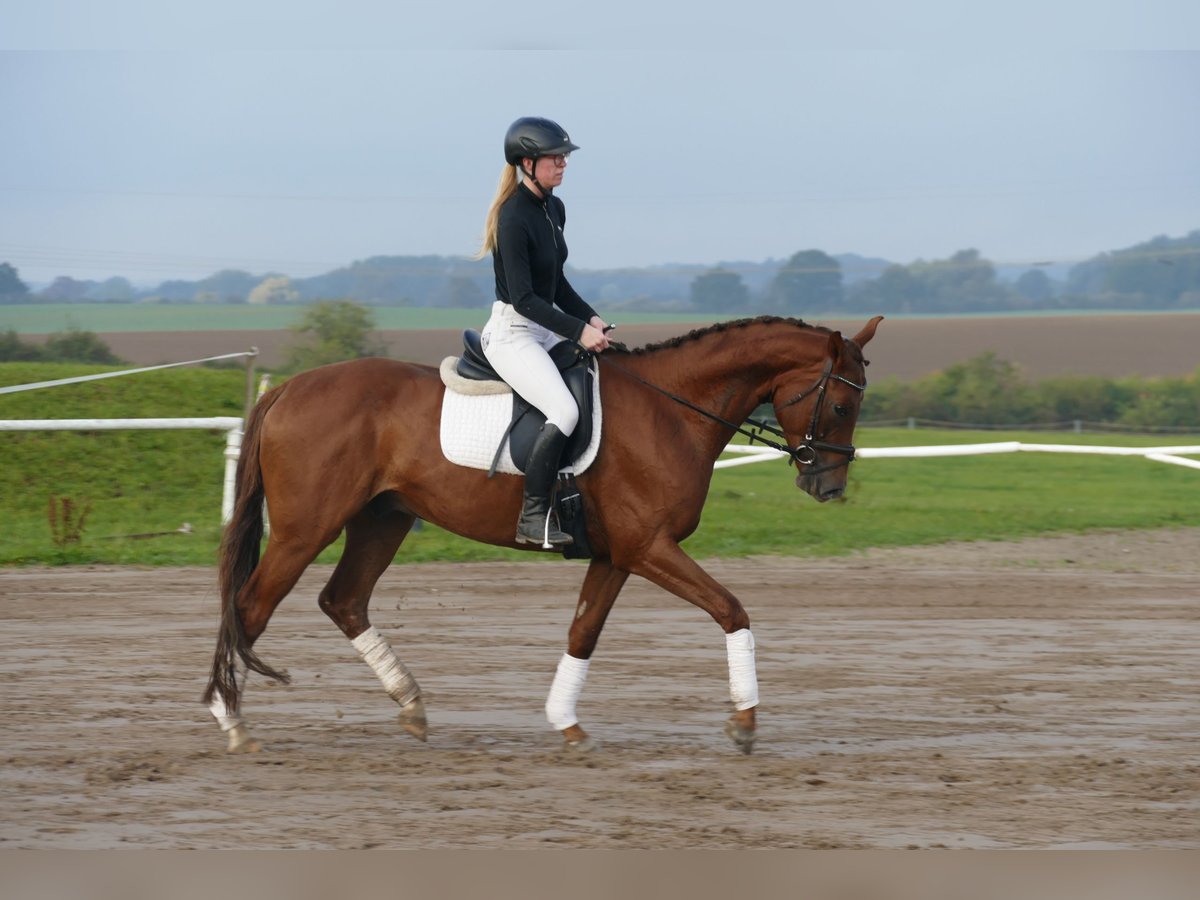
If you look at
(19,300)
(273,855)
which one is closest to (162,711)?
(273,855)

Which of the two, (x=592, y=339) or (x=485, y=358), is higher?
(x=592, y=339)

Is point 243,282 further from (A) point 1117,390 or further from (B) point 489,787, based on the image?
(B) point 489,787

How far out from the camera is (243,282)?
149 feet

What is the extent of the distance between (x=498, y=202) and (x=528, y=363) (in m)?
0.79

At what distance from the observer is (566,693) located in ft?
22.1

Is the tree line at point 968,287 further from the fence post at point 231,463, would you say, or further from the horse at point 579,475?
the horse at point 579,475

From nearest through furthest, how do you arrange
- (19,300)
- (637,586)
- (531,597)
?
(531,597), (637,586), (19,300)

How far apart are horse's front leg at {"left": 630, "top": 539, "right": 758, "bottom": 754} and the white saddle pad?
61cm

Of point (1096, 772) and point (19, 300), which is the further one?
point (19, 300)

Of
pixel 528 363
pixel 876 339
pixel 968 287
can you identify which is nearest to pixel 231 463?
pixel 528 363

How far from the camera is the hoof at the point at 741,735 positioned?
6.54 meters

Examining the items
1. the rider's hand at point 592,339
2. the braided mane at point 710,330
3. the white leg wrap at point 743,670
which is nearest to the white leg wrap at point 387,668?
the white leg wrap at point 743,670

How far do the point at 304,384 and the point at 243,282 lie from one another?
132 ft

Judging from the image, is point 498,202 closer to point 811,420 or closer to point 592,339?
point 592,339
